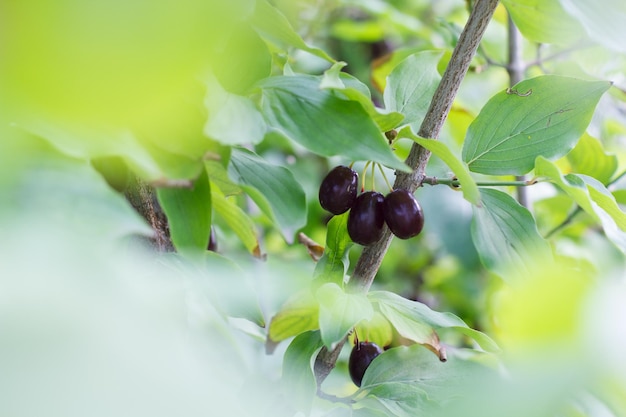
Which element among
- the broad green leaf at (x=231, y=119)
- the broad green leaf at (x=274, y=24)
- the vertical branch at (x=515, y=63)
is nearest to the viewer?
the broad green leaf at (x=231, y=119)

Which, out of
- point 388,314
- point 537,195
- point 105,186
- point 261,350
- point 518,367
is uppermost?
point 518,367

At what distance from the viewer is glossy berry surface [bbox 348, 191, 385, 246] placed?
57 centimetres

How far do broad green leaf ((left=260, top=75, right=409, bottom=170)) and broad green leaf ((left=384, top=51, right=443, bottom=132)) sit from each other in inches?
5.3

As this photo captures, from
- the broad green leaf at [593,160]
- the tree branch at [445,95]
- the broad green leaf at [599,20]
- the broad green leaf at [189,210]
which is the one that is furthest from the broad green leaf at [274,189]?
the broad green leaf at [593,160]

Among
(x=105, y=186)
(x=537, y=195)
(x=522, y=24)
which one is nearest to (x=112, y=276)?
(x=105, y=186)

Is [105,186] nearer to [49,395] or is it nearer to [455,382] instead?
[49,395]

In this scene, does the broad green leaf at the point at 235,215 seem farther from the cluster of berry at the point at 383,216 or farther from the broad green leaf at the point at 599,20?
the broad green leaf at the point at 599,20

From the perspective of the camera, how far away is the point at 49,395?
0.55ft

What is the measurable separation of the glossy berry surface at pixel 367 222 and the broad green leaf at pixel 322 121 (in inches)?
5.5

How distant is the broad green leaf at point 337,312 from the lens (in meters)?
0.47

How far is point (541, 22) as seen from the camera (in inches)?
25.2

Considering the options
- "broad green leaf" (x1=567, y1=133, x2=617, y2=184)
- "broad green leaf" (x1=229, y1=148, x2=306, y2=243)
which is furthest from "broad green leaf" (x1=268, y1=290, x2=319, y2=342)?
"broad green leaf" (x1=567, y1=133, x2=617, y2=184)

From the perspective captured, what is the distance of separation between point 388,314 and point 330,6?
1.50 m

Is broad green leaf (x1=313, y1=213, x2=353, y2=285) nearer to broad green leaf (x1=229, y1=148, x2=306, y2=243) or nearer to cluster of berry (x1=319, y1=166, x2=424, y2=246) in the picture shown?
cluster of berry (x1=319, y1=166, x2=424, y2=246)
